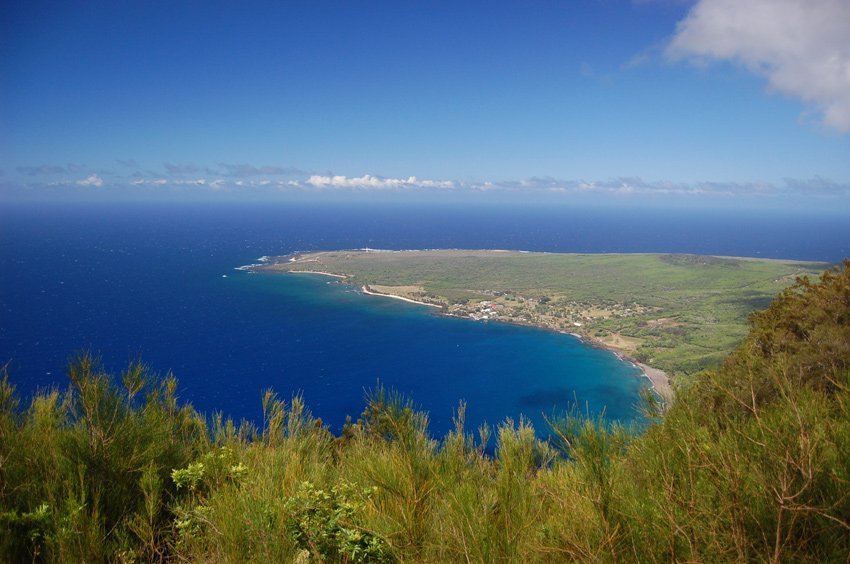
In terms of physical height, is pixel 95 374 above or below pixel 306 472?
above

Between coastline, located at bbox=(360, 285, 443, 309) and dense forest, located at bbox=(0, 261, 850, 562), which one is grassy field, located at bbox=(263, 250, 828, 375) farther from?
dense forest, located at bbox=(0, 261, 850, 562)

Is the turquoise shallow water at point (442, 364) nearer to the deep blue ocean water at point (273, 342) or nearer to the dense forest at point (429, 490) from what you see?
the deep blue ocean water at point (273, 342)

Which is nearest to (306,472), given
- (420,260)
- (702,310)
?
(702,310)

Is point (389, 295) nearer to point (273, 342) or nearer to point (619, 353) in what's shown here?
point (273, 342)

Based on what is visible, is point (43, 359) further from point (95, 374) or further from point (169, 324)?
→ point (95, 374)

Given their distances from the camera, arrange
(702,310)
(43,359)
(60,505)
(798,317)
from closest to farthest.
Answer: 1. (60,505)
2. (798,317)
3. (43,359)
4. (702,310)

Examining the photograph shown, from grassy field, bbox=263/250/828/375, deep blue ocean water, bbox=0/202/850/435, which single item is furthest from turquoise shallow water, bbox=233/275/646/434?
grassy field, bbox=263/250/828/375

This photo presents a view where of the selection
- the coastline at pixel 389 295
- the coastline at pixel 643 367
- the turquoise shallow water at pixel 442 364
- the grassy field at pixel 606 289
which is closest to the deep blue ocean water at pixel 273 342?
the turquoise shallow water at pixel 442 364

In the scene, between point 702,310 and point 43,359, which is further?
point 702,310
